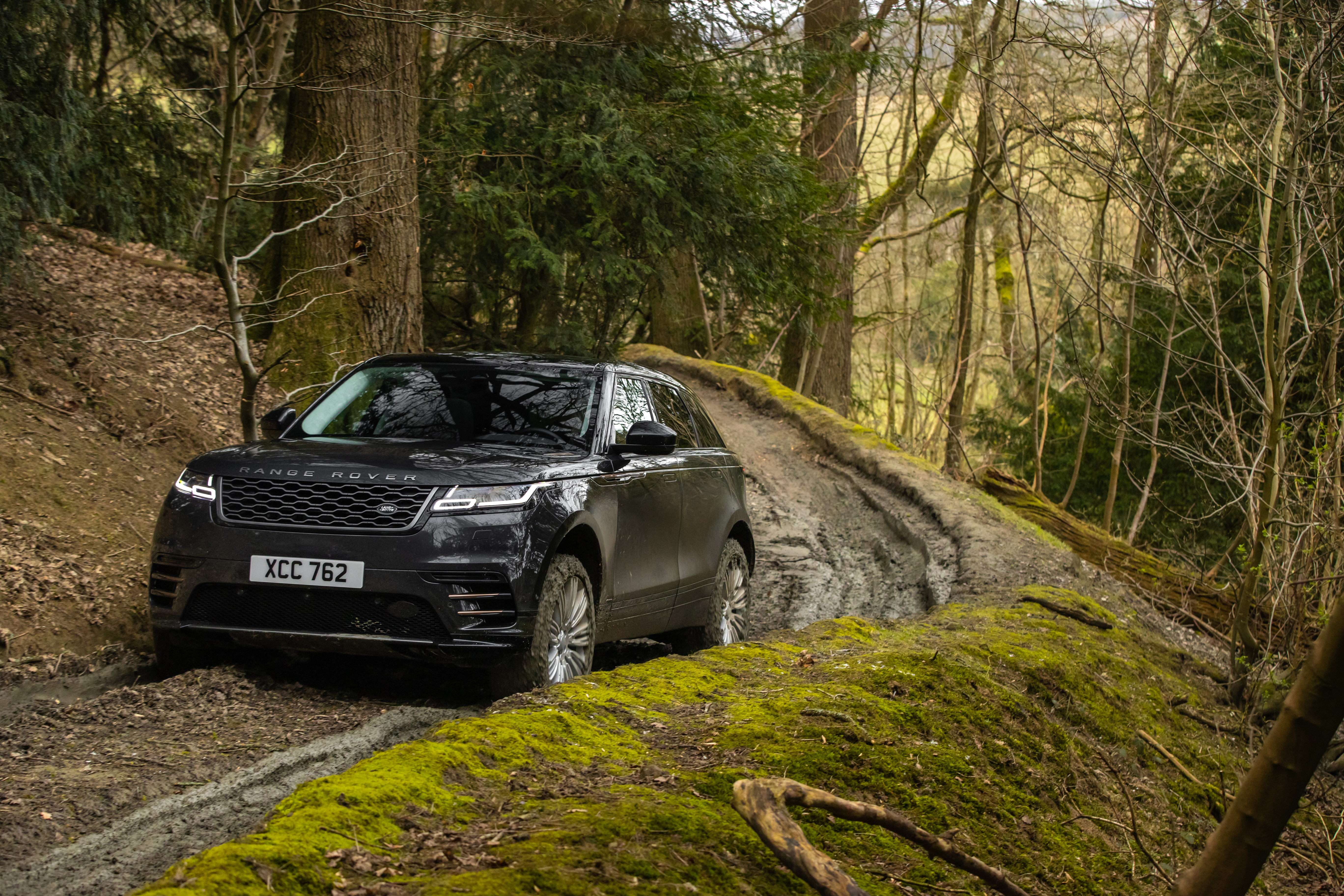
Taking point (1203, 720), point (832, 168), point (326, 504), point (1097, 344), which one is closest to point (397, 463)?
point (326, 504)

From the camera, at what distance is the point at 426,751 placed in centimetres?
349

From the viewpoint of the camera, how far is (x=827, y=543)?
1256 cm

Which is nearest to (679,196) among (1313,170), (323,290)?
(323,290)

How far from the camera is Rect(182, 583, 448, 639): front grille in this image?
491cm

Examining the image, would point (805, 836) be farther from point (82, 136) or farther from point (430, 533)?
point (82, 136)

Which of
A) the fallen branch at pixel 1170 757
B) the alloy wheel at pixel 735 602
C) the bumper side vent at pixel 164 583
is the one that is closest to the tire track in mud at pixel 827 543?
the alloy wheel at pixel 735 602

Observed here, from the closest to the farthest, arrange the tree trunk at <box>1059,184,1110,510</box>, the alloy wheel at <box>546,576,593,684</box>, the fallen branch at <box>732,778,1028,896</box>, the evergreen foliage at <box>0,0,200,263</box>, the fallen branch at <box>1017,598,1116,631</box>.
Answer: the fallen branch at <box>732,778,1028,896</box> < the alloy wheel at <box>546,576,593,684</box> < the fallen branch at <box>1017,598,1116,631</box> < the evergreen foliage at <box>0,0,200,263</box> < the tree trunk at <box>1059,184,1110,510</box>

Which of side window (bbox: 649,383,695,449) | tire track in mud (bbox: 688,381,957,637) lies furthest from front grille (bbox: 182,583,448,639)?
tire track in mud (bbox: 688,381,957,637)

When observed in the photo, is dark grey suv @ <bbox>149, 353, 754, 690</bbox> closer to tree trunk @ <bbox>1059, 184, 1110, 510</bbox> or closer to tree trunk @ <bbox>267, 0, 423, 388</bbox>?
tree trunk @ <bbox>267, 0, 423, 388</bbox>

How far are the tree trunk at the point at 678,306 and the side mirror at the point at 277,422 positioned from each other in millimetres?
8411

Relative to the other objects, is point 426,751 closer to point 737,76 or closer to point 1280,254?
point 1280,254

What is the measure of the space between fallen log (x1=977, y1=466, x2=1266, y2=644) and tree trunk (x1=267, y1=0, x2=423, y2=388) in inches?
305

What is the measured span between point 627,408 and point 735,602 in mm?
1951

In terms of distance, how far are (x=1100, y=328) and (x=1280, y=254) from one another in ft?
Answer: 22.9
